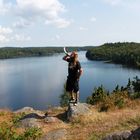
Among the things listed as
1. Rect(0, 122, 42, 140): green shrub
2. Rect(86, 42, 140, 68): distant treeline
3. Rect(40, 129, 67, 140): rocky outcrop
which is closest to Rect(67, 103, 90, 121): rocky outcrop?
Rect(40, 129, 67, 140): rocky outcrop

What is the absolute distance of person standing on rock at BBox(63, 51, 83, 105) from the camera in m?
11.5

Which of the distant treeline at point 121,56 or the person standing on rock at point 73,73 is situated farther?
the distant treeline at point 121,56

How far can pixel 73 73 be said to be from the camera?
38.3 ft

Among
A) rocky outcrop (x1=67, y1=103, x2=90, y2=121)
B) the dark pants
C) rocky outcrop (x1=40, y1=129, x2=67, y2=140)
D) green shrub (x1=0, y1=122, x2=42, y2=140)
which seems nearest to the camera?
green shrub (x1=0, y1=122, x2=42, y2=140)

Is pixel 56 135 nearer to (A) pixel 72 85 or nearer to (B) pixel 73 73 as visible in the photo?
(A) pixel 72 85

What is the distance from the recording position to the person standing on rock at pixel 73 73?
11.5 metres

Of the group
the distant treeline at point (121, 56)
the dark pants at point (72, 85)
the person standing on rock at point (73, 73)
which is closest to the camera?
the person standing on rock at point (73, 73)

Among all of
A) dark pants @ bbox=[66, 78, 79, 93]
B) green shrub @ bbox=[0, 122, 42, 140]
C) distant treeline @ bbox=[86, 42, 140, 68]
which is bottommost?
distant treeline @ bbox=[86, 42, 140, 68]

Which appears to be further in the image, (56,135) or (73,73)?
(73,73)

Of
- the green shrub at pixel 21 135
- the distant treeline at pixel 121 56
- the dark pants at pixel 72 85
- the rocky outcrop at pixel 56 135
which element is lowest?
the distant treeline at pixel 121 56

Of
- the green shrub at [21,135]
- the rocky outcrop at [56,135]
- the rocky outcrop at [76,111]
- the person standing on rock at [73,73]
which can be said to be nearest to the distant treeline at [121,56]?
the person standing on rock at [73,73]

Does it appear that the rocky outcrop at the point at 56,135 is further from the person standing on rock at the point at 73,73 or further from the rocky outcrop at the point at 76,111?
the person standing on rock at the point at 73,73

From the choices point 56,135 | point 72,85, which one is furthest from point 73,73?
point 56,135

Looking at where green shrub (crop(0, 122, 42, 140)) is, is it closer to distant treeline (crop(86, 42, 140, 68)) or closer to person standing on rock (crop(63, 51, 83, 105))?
person standing on rock (crop(63, 51, 83, 105))
